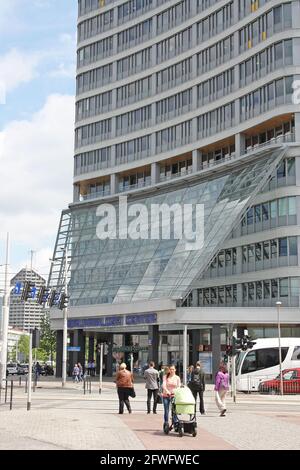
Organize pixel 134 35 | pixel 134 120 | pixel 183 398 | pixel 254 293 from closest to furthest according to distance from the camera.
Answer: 1. pixel 183 398
2. pixel 254 293
3. pixel 134 120
4. pixel 134 35

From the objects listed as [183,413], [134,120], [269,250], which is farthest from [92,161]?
[183,413]

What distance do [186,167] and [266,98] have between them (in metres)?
14.6

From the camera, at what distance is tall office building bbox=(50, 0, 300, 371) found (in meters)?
55.8

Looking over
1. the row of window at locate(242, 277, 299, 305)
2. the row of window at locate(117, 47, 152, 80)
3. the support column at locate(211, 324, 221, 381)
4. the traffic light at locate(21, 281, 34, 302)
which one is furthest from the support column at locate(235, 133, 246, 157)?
the traffic light at locate(21, 281, 34, 302)

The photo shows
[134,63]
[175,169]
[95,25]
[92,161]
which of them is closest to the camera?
[175,169]

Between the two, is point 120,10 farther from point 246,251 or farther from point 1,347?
point 1,347

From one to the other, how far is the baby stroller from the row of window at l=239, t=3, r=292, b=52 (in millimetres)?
49132

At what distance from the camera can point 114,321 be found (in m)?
58.8

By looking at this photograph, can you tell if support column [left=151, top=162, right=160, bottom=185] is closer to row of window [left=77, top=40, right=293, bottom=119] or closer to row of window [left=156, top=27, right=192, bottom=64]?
row of window [left=77, top=40, right=293, bottom=119]

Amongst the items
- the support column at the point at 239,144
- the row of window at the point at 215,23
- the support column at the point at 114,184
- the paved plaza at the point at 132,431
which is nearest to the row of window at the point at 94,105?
the support column at the point at 114,184

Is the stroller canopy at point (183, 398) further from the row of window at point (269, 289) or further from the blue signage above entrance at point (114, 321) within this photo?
the row of window at point (269, 289)

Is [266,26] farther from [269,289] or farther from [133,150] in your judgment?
[269,289]

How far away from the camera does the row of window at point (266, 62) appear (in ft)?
198

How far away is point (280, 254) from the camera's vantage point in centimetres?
5931
